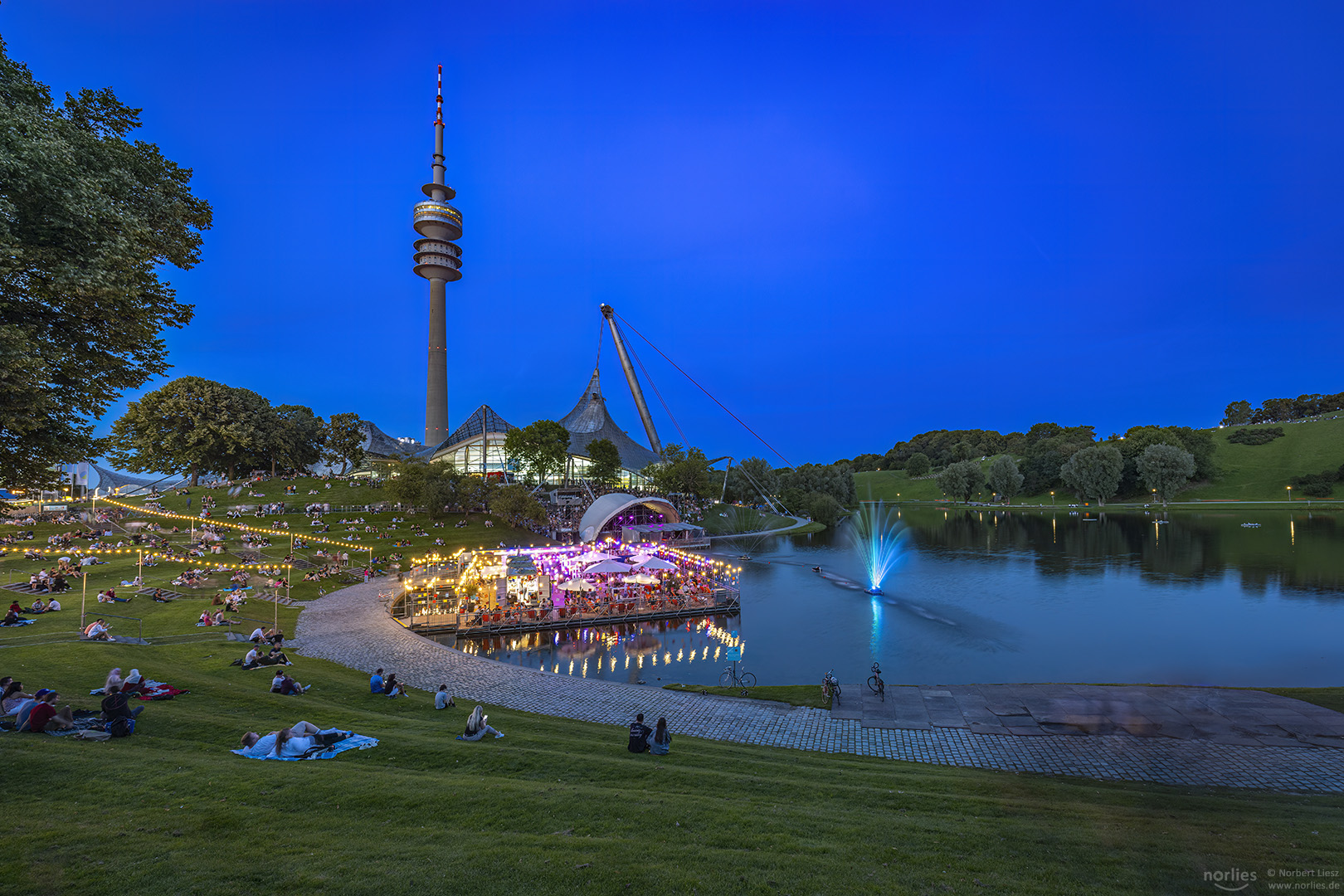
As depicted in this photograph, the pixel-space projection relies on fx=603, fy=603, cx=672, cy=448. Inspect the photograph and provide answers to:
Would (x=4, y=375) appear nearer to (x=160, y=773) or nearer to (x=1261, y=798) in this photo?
(x=160, y=773)

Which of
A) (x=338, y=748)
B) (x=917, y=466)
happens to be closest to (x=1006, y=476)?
(x=917, y=466)

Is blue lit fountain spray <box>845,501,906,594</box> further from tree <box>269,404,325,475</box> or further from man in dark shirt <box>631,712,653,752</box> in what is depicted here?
tree <box>269,404,325,475</box>

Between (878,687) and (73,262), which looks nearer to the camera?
(73,262)

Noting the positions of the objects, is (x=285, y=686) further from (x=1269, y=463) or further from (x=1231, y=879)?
(x=1269, y=463)

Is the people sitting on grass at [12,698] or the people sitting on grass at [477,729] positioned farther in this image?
the people sitting on grass at [477,729]

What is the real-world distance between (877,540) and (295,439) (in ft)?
228

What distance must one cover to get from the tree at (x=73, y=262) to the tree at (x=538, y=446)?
206ft

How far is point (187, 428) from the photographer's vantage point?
64.4 meters

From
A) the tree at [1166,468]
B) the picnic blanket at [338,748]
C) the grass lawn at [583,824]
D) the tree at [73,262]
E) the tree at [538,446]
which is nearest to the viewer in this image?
the grass lawn at [583,824]

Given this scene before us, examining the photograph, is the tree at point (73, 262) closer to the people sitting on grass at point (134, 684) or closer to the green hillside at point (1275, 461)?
the people sitting on grass at point (134, 684)

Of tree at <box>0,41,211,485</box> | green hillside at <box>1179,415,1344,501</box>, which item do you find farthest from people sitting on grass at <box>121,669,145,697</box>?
green hillside at <box>1179,415,1344,501</box>

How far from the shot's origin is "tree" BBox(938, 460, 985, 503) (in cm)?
11250

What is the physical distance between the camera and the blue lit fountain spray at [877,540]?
4134cm

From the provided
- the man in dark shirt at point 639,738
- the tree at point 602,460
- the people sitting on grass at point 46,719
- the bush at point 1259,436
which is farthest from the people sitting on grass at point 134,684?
the bush at point 1259,436
